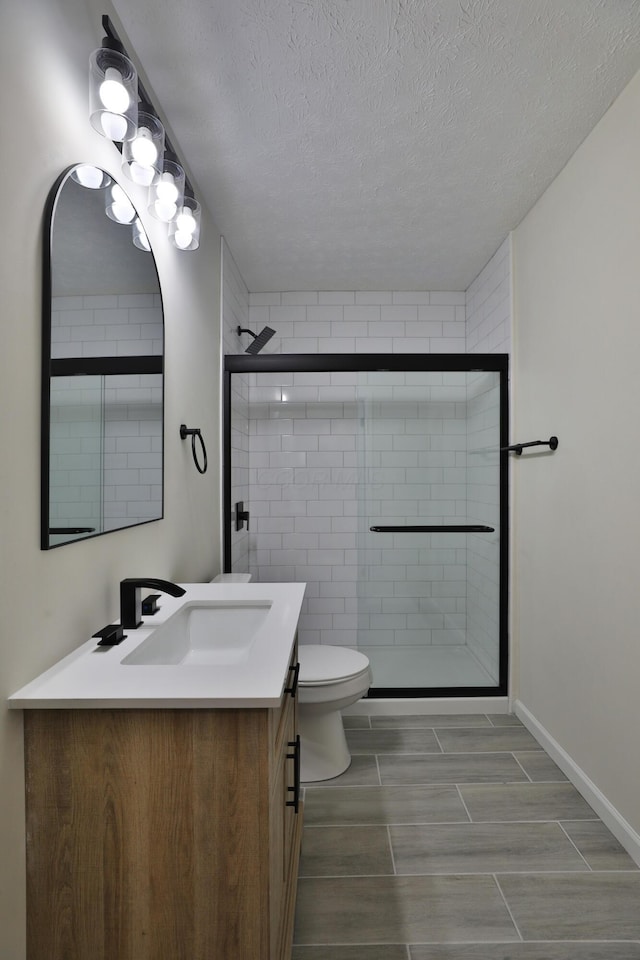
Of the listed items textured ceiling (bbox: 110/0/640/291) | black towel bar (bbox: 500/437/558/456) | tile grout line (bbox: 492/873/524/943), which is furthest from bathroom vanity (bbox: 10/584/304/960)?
black towel bar (bbox: 500/437/558/456)

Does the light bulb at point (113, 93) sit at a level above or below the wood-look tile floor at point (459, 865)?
above

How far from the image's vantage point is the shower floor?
3188mm

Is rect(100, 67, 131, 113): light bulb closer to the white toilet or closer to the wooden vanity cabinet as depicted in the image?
the wooden vanity cabinet


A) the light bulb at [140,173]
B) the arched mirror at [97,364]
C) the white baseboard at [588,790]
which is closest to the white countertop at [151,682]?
the arched mirror at [97,364]

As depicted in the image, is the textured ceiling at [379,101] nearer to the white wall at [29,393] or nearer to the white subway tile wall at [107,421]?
the white wall at [29,393]

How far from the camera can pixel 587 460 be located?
2.25m

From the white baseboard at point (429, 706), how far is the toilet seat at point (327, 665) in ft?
1.75

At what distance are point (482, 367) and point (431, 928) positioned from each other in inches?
96.4

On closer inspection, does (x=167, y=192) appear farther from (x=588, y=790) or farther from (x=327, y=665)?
(x=588, y=790)

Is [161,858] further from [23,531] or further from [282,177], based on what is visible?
[282,177]

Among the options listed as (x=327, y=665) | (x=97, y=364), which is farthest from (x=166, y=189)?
(x=327, y=665)

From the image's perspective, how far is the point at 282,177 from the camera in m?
2.52

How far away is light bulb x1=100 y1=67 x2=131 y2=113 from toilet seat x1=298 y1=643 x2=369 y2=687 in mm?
1971

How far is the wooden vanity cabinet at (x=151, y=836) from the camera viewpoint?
40.7 inches
